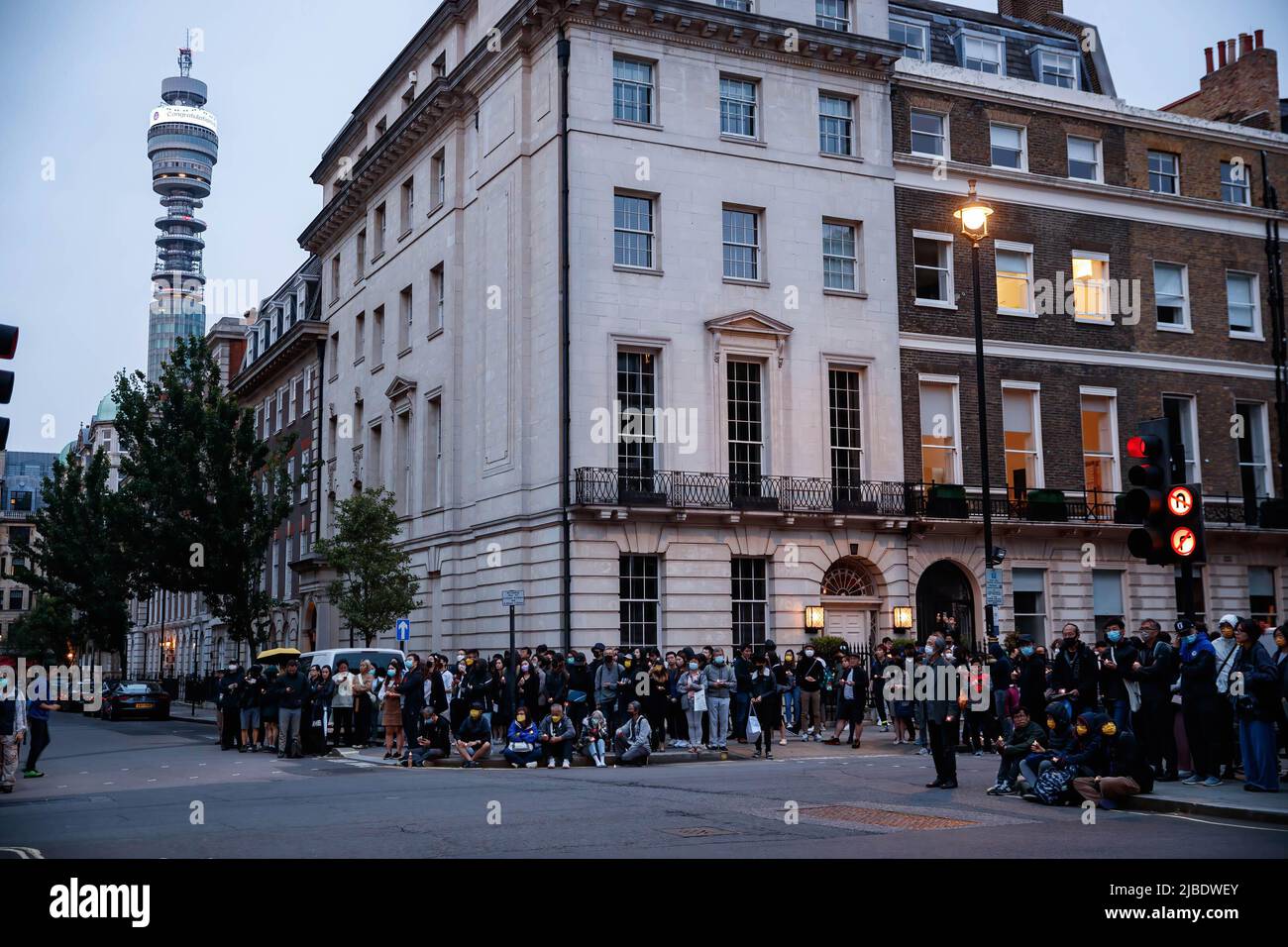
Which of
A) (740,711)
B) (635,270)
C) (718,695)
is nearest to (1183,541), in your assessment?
(718,695)

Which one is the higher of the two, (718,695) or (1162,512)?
(1162,512)

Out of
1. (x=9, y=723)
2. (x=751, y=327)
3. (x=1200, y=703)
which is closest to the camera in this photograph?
(x=1200, y=703)

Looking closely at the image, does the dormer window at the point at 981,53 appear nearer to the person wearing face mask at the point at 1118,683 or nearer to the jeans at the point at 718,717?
the jeans at the point at 718,717

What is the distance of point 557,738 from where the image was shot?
21.8m

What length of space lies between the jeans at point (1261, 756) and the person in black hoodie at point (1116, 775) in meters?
1.22

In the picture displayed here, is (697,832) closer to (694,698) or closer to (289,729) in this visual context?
(694,698)

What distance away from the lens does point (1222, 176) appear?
4022 cm

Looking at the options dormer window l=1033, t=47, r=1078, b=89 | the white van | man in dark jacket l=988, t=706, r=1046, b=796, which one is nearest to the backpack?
man in dark jacket l=988, t=706, r=1046, b=796

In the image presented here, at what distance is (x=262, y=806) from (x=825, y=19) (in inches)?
1105

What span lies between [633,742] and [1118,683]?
857cm

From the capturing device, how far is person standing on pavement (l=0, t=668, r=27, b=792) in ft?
59.5

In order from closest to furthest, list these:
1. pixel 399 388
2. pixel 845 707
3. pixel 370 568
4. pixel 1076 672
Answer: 1. pixel 1076 672
2. pixel 845 707
3. pixel 370 568
4. pixel 399 388

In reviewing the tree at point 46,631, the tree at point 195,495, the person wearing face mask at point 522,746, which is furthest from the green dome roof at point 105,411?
the person wearing face mask at point 522,746
